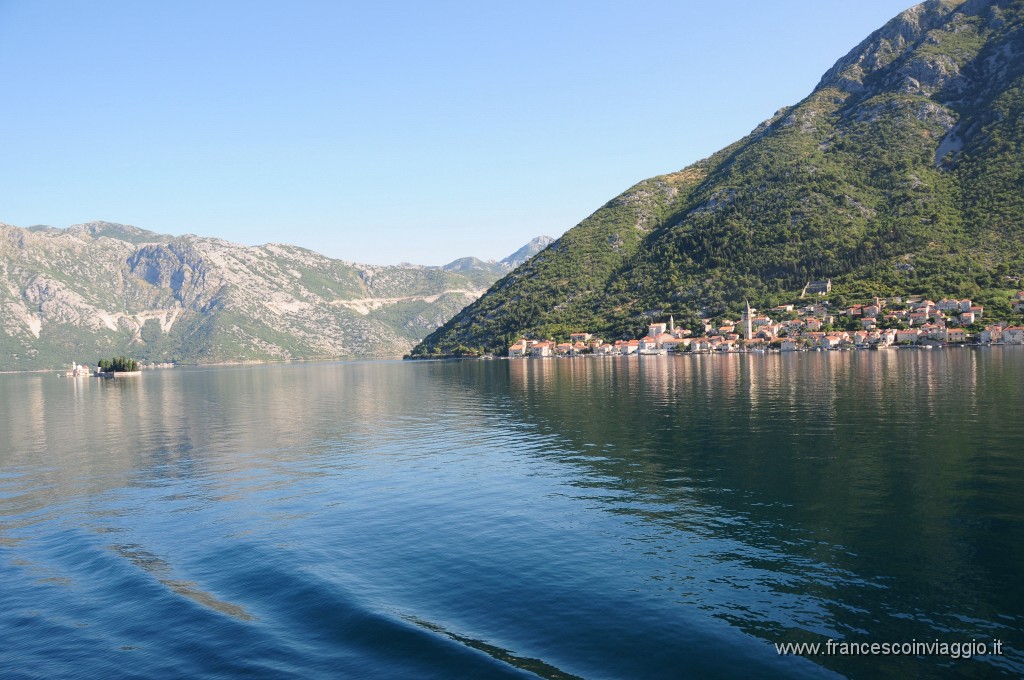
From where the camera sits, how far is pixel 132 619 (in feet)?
66.5

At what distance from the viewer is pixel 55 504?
120 ft

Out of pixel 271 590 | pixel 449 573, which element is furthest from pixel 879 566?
pixel 271 590

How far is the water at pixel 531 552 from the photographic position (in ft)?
56.2

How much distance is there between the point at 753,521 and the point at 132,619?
24015mm

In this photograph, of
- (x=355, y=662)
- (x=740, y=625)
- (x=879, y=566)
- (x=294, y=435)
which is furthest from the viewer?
(x=294, y=435)

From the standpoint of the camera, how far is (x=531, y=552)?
2480 cm

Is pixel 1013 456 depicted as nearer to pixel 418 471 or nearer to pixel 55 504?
pixel 418 471

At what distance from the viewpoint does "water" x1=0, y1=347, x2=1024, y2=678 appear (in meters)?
17.1

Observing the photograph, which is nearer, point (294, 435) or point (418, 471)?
point (418, 471)

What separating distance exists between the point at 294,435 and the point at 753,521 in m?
47.8

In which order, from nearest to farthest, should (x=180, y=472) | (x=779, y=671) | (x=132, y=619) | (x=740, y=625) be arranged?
(x=779, y=671)
(x=740, y=625)
(x=132, y=619)
(x=180, y=472)

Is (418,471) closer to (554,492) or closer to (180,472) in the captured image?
(554,492)

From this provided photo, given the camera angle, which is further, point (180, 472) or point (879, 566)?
point (180, 472)

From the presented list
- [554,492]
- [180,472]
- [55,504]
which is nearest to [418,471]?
[554,492]
